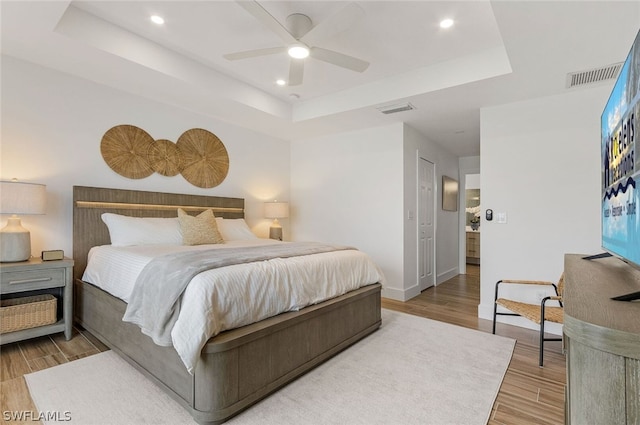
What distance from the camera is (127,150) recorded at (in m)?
3.52

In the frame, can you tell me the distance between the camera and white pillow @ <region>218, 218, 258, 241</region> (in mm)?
3920

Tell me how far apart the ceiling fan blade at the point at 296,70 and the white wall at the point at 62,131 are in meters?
1.89

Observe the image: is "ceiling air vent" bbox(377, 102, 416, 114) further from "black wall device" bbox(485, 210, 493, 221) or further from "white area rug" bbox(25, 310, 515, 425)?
"white area rug" bbox(25, 310, 515, 425)

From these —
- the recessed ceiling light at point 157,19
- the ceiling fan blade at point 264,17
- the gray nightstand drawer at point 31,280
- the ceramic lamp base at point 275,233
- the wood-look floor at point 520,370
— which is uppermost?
the recessed ceiling light at point 157,19

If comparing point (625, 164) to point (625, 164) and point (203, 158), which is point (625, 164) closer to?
point (625, 164)

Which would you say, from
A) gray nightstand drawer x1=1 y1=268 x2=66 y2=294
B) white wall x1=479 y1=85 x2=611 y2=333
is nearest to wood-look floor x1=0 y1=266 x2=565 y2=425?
white wall x1=479 y1=85 x2=611 y2=333

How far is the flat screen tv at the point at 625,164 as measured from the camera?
916mm

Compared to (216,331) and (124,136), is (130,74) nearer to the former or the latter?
(124,136)

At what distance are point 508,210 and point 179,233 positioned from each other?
3573 mm

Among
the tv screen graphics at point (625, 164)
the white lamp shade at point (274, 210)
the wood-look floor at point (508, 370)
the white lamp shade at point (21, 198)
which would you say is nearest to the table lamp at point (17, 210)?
the white lamp shade at point (21, 198)

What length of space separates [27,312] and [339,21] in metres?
3.28

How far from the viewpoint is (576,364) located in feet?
2.07

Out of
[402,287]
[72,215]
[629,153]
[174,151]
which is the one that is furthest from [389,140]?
[72,215]

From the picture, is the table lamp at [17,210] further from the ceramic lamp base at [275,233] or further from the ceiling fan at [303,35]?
the ceramic lamp base at [275,233]
